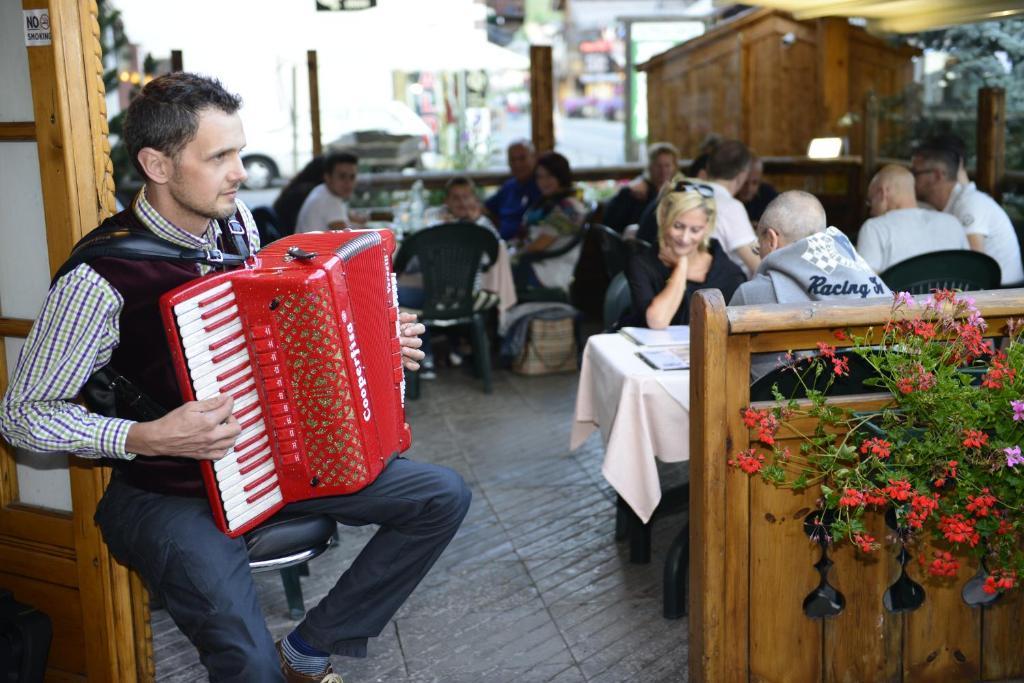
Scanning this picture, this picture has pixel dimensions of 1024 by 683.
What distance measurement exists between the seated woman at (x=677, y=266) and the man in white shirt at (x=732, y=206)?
3.45ft

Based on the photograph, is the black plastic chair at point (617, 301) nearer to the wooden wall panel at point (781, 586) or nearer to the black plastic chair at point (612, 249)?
the black plastic chair at point (612, 249)

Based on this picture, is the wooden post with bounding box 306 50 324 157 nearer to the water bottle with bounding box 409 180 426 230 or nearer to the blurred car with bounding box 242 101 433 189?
the blurred car with bounding box 242 101 433 189

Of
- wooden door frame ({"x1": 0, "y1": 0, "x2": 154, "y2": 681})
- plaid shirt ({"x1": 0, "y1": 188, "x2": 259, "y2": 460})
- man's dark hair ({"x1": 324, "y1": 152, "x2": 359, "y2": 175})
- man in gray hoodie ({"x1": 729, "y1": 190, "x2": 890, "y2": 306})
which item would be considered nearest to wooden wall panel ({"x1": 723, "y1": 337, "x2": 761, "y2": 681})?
man in gray hoodie ({"x1": 729, "y1": 190, "x2": 890, "y2": 306})

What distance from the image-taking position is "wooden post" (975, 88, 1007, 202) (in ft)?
22.0

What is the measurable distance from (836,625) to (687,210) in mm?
1682

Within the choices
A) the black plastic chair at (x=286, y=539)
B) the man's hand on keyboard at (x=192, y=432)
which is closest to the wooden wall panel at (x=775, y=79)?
the black plastic chair at (x=286, y=539)

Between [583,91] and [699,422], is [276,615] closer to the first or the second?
[699,422]

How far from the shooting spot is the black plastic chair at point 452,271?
244 inches

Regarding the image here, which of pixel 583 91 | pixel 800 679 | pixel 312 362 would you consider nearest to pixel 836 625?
pixel 800 679

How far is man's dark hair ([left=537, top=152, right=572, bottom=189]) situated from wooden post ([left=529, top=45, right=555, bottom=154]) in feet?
5.69

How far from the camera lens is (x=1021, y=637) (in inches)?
116

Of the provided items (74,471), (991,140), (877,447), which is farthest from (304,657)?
(991,140)

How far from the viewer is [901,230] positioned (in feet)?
15.3

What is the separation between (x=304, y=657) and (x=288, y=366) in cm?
91
